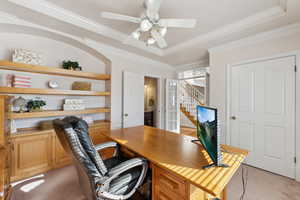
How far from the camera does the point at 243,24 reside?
221 centimetres

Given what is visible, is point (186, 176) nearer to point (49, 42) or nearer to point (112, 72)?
point (112, 72)

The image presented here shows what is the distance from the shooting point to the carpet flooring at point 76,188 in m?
1.69

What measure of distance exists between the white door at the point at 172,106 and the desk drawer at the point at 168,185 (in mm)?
3290

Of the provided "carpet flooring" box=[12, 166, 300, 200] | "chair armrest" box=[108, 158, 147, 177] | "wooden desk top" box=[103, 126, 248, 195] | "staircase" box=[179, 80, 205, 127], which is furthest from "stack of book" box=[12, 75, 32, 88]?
"staircase" box=[179, 80, 205, 127]

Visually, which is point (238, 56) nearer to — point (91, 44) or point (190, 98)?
point (91, 44)

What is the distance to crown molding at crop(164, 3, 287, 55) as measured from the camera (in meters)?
1.90

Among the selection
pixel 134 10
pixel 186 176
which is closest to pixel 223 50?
pixel 134 10

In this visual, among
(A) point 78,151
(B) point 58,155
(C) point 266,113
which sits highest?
(C) point 266,113

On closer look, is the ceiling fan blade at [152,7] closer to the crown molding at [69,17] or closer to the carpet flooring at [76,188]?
the crown molding at [69,17]

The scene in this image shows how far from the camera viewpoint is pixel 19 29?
2.19 metres

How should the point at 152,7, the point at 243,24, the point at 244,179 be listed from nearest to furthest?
the point at 152,7 → the point at 244,179 → the point at 243,24

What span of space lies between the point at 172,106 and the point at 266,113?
2580mm

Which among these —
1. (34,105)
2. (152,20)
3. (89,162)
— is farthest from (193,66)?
(34,105)

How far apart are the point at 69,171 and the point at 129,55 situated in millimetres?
2924
